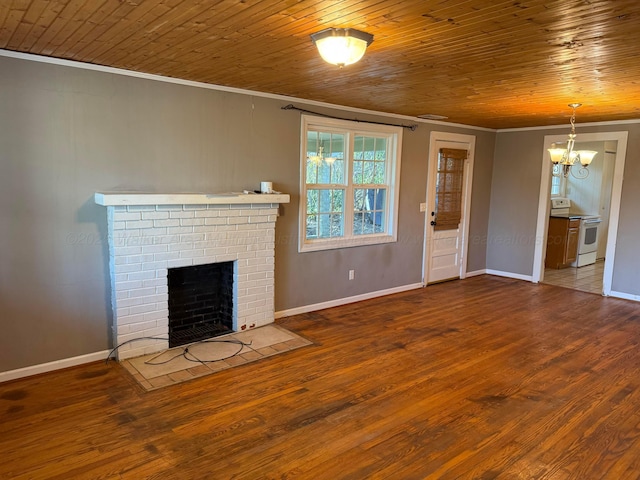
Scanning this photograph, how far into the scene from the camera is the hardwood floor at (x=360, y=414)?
2340mm

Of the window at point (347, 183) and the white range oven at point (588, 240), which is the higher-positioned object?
the window at point (347, 183)

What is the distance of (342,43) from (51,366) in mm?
3079

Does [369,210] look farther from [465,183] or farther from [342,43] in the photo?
[342,43]

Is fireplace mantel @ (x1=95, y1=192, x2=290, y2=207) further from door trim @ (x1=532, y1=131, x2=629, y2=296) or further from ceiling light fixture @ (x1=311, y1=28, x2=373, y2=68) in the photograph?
door trim @ (x1=532, y1=131, x2=629, y2=296)

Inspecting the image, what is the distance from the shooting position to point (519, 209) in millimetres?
6738

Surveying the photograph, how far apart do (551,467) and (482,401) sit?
714mm

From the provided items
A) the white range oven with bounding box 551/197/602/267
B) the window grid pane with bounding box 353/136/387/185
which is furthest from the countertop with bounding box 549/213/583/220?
the window grid pane with bounding box 353/136/387/185

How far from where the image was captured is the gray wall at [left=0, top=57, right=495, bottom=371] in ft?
10.3

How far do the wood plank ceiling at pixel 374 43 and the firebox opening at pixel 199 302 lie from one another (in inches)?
66.2

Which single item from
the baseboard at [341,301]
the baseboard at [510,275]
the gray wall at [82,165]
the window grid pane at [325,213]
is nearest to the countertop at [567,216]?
the baseboard at [510,275]

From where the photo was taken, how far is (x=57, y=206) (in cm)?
328

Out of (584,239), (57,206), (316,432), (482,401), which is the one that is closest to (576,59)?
(482,401)

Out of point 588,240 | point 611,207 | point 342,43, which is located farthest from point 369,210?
point 588,240

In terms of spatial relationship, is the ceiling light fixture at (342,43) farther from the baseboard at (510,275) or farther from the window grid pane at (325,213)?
the baseboard at (510,275)
